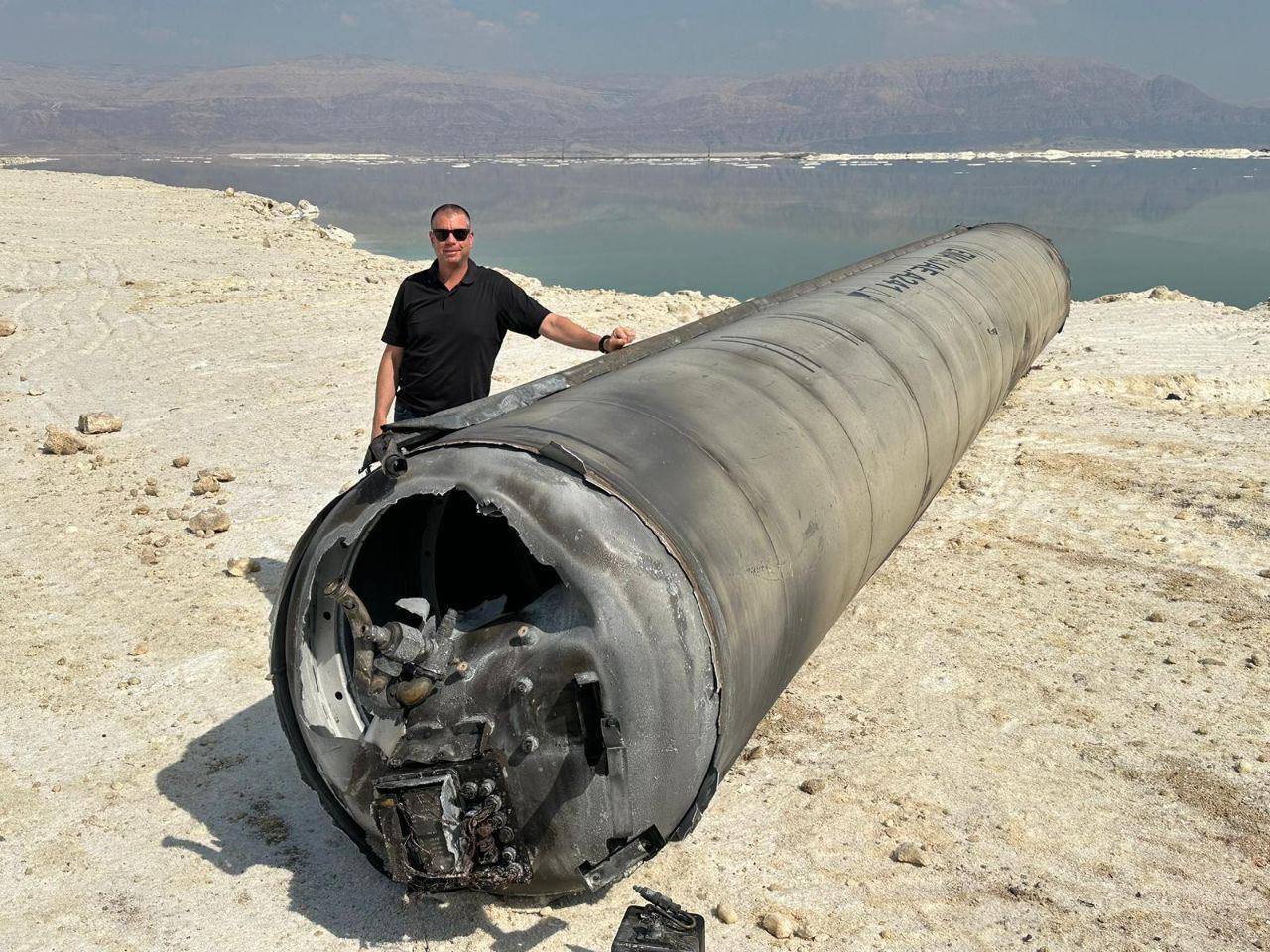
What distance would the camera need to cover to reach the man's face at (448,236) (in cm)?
503

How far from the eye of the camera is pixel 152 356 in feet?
39.3

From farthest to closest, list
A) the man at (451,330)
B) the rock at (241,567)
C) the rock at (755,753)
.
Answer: the rock at (241,567), the man at (451,330), the rock at (755,753)

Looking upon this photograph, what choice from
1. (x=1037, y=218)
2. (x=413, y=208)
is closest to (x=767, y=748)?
(x=1037, y=218)

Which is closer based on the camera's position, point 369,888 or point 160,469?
point 369,888

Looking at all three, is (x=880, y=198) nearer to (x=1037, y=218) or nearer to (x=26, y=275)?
(x=1037, y=218)

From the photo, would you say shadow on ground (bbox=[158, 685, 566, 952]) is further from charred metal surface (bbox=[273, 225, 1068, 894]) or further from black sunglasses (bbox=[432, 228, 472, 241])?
black sunglasses (bbox=[432, 228, 472, 241])

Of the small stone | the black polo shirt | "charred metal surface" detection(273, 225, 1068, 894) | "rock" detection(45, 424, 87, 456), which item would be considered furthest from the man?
"rock" detection(45, 424, 87, 456)

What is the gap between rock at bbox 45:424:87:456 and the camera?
347 inches

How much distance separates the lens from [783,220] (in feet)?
133

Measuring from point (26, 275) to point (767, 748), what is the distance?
15.3 m

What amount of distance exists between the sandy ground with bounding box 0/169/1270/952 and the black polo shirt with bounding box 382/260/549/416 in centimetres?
179

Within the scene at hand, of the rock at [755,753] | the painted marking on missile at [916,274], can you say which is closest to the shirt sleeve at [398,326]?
the rock at [755,753]

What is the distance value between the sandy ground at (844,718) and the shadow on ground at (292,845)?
1 centimetres

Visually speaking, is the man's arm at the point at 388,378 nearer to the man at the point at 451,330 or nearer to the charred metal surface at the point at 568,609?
the man at the point at 451,330
